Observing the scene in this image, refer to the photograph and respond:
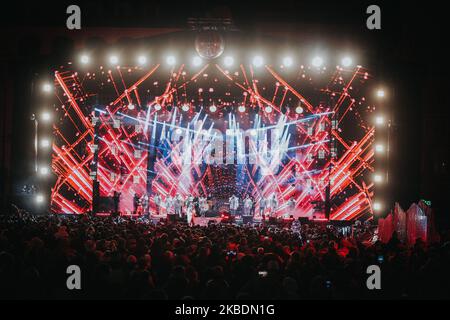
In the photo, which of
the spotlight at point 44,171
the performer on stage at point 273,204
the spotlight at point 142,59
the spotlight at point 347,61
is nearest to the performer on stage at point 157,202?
the performer on stage at point 273,204

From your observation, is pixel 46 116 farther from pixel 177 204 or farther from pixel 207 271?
pixel 207 271

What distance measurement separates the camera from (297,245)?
1027cm

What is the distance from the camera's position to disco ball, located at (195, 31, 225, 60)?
54.5 ft

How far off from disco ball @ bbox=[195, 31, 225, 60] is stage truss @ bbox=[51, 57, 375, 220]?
4.57 meters

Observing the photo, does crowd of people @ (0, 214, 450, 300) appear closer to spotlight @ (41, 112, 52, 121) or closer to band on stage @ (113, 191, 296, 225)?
spotlight @ (41, 112, 52, 121)

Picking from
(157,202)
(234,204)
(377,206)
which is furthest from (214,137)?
(377,206)

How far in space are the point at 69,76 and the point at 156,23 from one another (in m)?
3.79

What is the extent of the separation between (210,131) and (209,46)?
9660mm

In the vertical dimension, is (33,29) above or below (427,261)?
above

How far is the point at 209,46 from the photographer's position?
1672cm
